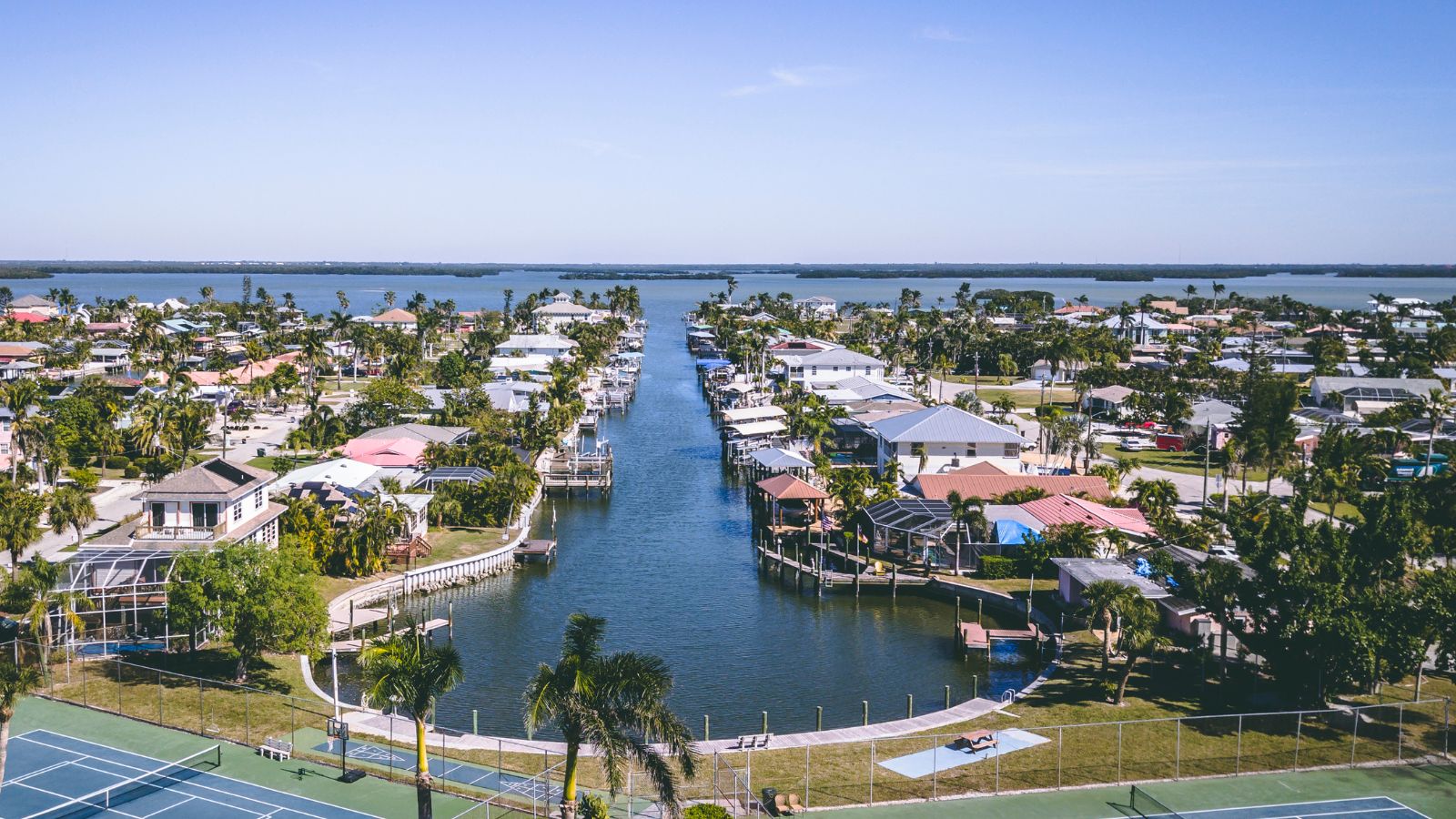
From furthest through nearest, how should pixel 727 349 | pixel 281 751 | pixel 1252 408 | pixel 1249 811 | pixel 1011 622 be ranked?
pixel 727 349, pixel 1252 408, pixel 1011 622, pixel 281 751, pixel 1249 811

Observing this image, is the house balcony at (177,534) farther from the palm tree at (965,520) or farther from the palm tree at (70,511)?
the palm tree at (965,520)

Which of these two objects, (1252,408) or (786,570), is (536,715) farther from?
(1252,408)

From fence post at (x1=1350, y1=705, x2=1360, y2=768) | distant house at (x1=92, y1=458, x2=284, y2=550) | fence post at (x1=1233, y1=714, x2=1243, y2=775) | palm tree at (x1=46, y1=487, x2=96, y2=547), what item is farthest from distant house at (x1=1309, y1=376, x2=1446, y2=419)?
palm tree at (x1=46, y1=487, x2=96, y2=547)

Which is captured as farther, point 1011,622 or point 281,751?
point 1011,622

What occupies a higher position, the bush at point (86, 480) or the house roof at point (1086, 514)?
the house roof at point (1086, 514)

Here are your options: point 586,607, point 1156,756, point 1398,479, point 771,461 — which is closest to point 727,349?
point 771,461

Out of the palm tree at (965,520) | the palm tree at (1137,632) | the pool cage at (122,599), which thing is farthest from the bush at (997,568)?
the pool cage at (122,599)

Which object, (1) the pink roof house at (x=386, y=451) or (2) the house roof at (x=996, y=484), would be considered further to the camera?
(1) the pink roof house at (x=386, y=451)
